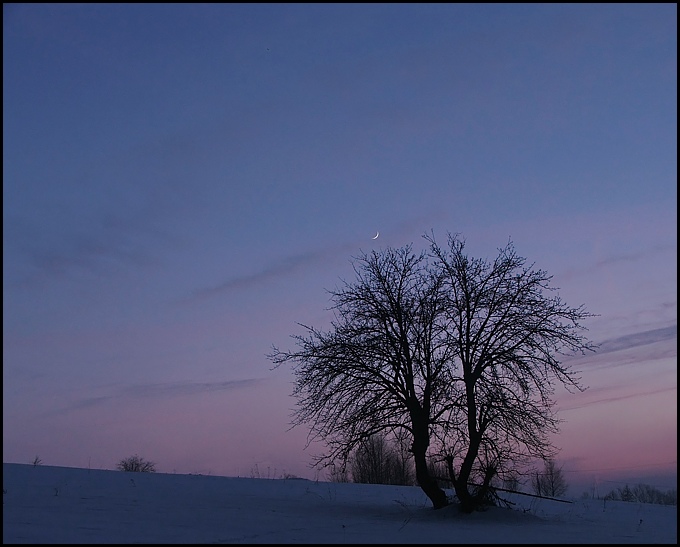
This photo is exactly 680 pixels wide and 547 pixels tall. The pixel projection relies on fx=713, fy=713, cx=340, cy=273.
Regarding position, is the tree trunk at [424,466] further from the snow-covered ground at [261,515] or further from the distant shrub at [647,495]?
the distant shrub at [647,495]

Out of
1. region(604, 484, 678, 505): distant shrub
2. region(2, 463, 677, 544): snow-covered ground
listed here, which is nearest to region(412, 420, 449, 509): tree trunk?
region(2, 463, 677, 544): snow-covered ground

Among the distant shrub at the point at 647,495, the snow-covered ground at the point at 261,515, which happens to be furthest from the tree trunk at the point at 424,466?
the distant shrub at the point at 647,495

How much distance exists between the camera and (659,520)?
21.6 meters

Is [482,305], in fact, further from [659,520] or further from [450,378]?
[659,520]

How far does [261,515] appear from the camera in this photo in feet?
57.4

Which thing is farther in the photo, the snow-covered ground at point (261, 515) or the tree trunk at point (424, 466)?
the tree trunk at point (424, 466)

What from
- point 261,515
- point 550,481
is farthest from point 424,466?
point 550,481

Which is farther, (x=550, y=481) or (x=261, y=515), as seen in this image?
(x=550, y=481)

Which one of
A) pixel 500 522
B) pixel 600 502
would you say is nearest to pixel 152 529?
pixel 500 522

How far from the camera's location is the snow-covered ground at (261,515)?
528 inches

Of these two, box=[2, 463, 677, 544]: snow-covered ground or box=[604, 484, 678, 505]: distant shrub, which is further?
box=[604, 484, 678, 505]: distant shrub

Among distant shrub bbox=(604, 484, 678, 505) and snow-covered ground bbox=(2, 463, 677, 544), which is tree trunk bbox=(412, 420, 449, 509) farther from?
distant shrub bbox=(604, 484, 678, 505)

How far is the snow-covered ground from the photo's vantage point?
13414mm

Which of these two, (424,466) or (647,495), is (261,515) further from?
(647,495)
